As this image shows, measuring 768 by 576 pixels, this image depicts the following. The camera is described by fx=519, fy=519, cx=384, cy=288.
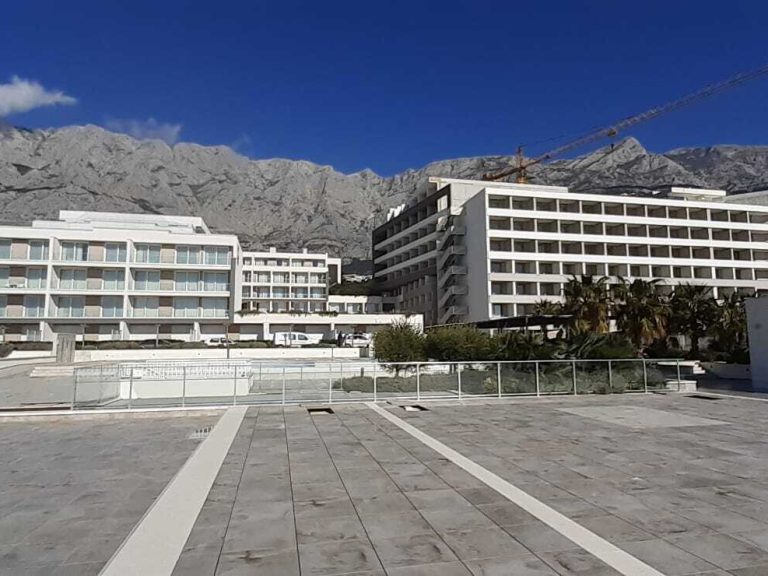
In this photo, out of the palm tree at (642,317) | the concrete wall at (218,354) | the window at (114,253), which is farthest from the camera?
the window at (114,253)

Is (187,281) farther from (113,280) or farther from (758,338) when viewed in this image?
(758,338)

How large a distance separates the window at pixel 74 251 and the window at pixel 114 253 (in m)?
1.81

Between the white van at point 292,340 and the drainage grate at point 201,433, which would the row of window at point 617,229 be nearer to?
the white van at point 292,340

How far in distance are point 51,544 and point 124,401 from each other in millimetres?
11298

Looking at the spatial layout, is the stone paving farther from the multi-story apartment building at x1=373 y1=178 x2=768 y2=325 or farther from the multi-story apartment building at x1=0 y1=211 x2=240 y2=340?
the multi-story apartment building at x1=373 y1=178 x2=768 y2=325

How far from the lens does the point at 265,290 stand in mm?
86062

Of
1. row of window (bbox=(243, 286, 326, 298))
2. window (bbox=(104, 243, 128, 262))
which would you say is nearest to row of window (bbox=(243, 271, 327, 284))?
row of window (bbox=(243, 286, 326, 298))

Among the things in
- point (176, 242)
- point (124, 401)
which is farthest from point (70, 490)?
point (176, 242)

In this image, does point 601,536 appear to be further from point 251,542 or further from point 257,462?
point 257,462

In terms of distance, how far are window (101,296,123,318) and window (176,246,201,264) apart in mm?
6651

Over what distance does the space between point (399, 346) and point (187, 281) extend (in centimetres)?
3081

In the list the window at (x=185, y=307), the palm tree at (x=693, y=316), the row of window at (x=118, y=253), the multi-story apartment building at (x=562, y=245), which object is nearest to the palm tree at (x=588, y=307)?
the palm tree at (x=693, y=316)

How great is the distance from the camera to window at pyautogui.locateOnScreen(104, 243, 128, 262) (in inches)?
2000

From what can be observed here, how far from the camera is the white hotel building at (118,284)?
48438 mm
